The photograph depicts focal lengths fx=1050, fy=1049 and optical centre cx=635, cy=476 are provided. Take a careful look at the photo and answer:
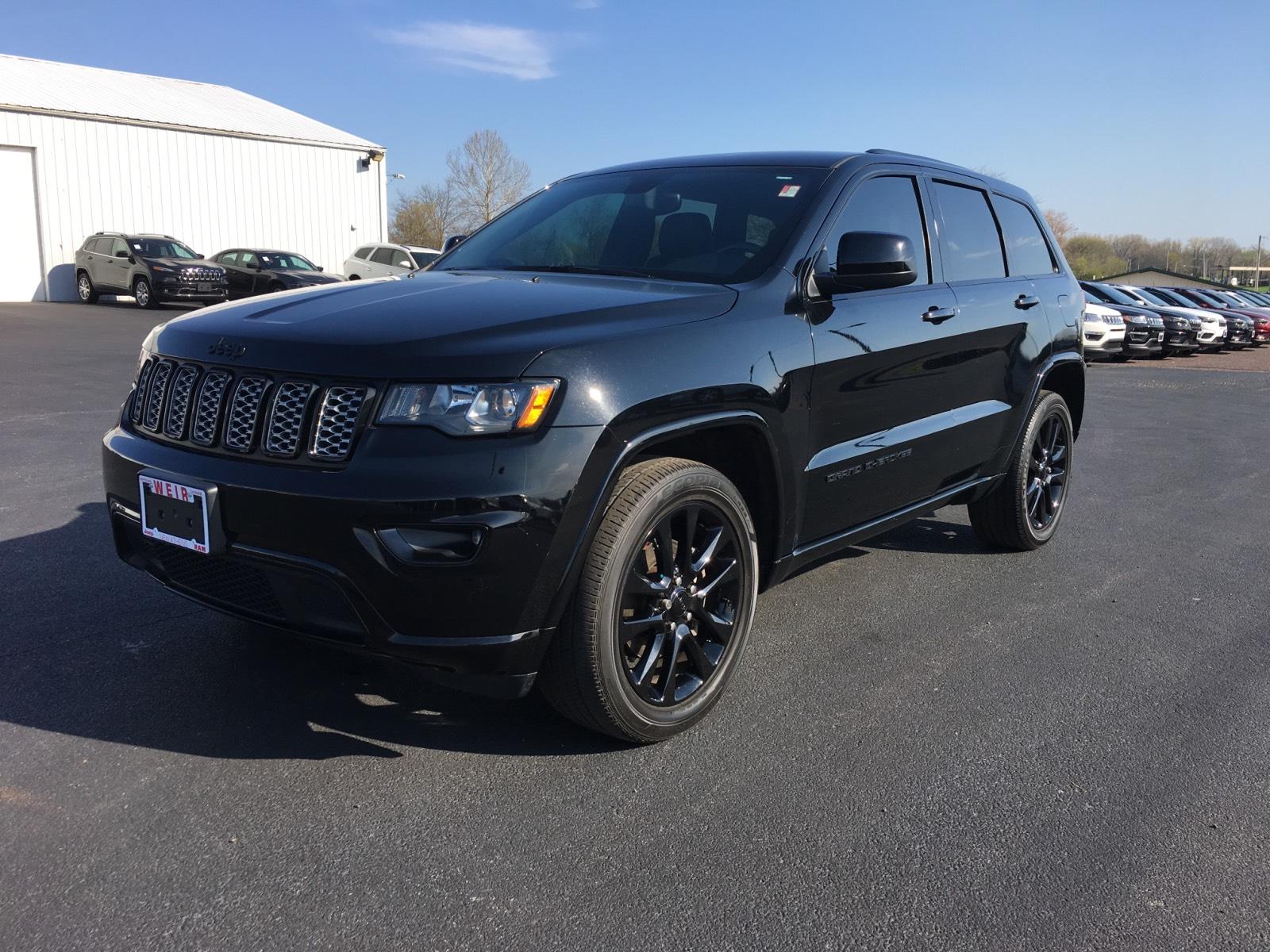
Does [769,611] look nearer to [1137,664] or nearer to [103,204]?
[1137,664]

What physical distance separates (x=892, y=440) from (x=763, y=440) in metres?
0.87

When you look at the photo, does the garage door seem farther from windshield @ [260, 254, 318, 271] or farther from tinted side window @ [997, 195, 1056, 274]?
tinted side window @ [997, 195, 1056, 274]

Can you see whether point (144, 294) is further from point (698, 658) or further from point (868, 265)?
point (698, 658)

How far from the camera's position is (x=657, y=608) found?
3062mm

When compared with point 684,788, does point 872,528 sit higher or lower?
higher

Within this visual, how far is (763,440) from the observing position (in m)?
3.29

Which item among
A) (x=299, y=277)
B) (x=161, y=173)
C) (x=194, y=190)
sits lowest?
(x=299, y=277)

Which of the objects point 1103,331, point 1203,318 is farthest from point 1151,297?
point 1103,331

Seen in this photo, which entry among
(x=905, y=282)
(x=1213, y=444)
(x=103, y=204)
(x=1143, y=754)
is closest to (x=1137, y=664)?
(x=1143, y=754)

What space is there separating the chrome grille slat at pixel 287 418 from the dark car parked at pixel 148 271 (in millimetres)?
23913

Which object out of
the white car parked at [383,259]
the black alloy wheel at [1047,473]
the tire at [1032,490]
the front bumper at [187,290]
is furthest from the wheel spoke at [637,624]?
the front bumper at [187,290]

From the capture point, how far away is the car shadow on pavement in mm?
3076

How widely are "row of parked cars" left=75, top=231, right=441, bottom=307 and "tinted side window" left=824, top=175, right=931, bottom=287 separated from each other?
20.8 meters

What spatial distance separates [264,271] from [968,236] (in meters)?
23.5
